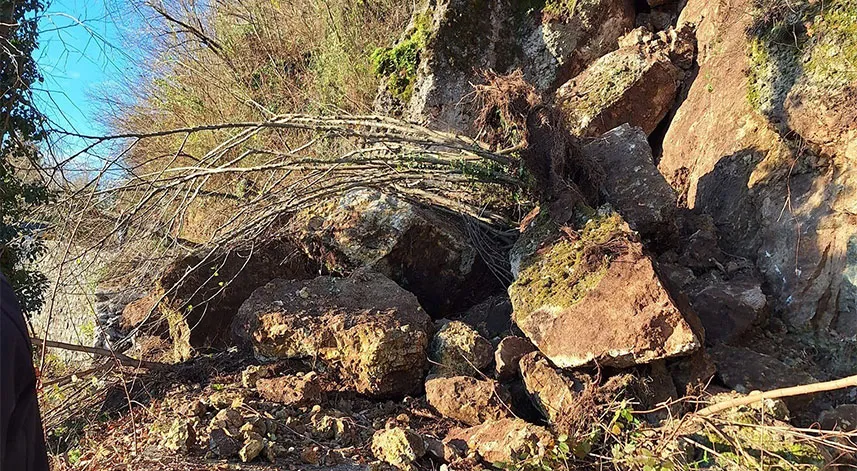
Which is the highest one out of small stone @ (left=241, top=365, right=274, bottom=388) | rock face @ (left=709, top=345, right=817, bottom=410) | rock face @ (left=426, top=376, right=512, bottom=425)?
small stone @ (left=241, top=365, right=274, bottom=388)

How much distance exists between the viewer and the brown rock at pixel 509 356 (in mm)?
2836

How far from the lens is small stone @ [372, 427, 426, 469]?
2.37 metres

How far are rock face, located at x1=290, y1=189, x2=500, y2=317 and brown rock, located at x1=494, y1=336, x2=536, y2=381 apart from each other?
97 cm

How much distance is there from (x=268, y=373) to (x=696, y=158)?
12.0ft

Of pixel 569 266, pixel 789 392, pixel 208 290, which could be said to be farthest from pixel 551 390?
pixel 208 290


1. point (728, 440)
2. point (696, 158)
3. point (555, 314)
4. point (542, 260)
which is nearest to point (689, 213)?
point (696, 158)

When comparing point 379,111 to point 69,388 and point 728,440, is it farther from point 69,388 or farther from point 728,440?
point 728,440

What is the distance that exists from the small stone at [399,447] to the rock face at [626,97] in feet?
10.5

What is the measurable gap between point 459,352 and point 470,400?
322 millimetres

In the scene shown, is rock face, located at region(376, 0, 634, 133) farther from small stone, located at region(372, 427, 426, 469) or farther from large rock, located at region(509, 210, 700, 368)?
small stone, located at region(372, 427, 426, 469)

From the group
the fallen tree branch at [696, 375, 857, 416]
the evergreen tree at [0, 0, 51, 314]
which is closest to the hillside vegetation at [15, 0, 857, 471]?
the fallen tree branch at [696, 375, 857, 416]

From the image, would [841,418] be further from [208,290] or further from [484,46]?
[484,46]

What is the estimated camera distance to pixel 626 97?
4781mm

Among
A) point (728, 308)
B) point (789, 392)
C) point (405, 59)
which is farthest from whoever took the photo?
point (405, 59)
